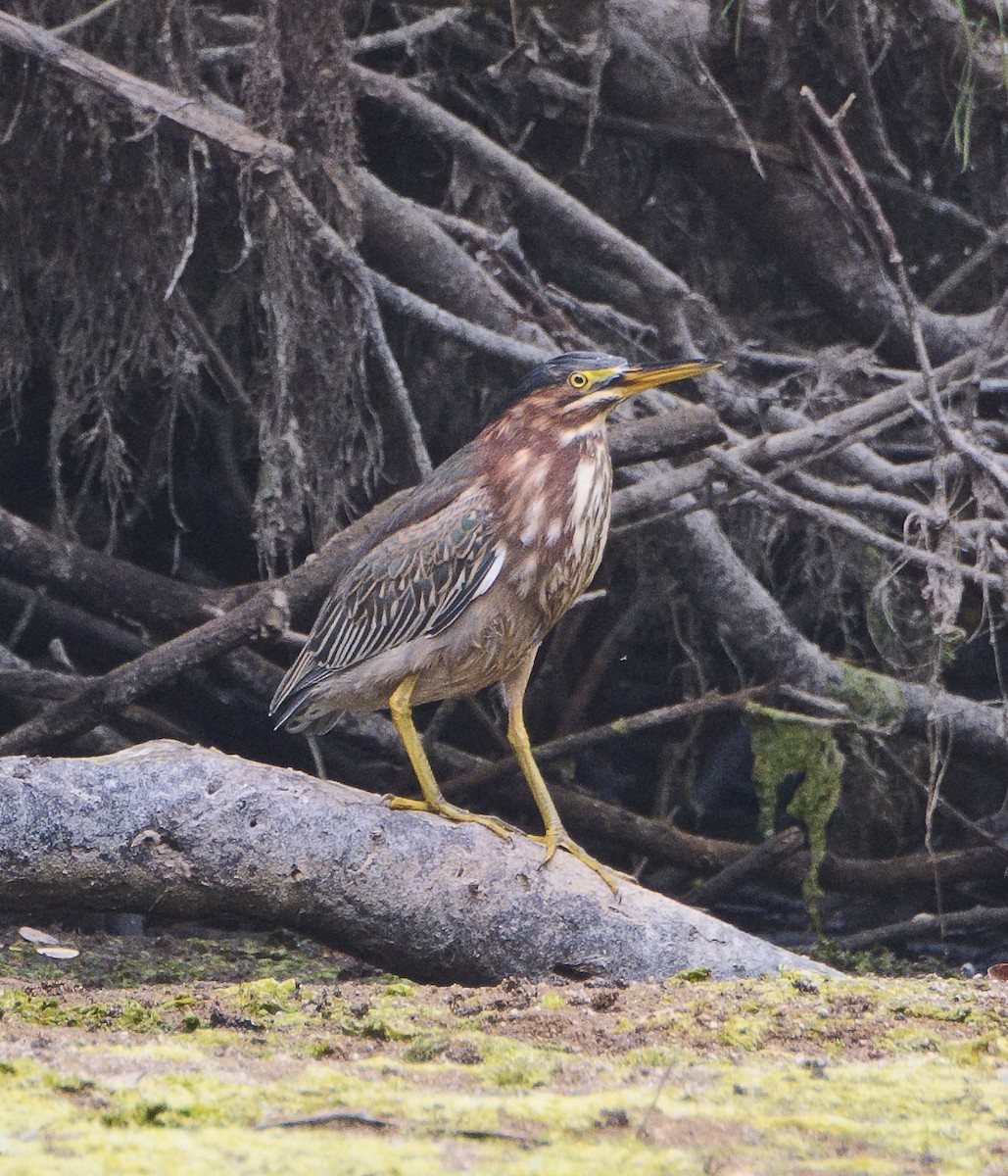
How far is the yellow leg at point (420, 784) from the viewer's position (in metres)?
3.95

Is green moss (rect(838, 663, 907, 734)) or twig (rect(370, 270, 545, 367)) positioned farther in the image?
green moss (rect(838, 663, 907, 734))

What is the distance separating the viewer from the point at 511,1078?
229 centimetres

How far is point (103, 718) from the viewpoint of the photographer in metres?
4.69

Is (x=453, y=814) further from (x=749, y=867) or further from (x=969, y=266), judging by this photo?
(x=969, y=266)

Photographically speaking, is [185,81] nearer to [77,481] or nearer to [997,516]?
Result: [77,481]

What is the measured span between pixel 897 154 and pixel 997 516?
5.29 feet

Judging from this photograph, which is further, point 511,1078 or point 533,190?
point 533,190

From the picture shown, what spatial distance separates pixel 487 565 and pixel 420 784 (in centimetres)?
64

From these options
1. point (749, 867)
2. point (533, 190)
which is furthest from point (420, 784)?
point (533, 190)

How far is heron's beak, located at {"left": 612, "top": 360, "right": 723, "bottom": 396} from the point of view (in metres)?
4.25

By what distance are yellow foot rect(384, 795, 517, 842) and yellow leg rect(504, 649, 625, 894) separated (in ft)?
0.37

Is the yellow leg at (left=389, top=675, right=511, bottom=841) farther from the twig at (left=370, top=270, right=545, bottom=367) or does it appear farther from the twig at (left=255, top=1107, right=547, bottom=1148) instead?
the twig at (left=255, top=1107, right=547, bottom=1148)

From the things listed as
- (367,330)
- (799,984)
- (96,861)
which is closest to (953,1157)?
(799,984)

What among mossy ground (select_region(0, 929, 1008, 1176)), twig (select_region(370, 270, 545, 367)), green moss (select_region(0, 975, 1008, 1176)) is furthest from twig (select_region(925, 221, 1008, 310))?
green moss (select_region(0, 975, 1008, 1176))
